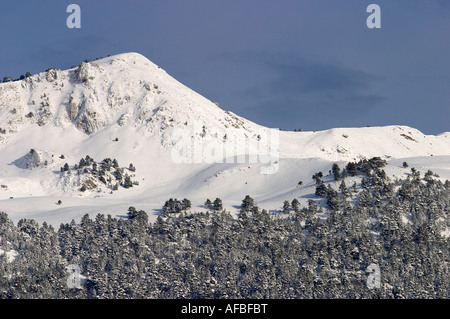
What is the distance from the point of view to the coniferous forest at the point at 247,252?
166 m

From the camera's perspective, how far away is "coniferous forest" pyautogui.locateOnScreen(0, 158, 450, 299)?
166m

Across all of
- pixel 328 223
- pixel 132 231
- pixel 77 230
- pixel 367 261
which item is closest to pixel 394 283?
pixel 367 261

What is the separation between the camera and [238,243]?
595ft

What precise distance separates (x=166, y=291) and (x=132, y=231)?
24695mm

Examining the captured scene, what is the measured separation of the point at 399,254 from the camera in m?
175

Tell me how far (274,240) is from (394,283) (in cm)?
3009

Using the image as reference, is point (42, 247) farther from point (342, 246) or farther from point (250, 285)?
point (342, 246)

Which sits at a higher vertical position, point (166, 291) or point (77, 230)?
point (77, 230)

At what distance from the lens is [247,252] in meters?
178

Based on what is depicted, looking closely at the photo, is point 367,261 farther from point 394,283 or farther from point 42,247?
point 42,247
